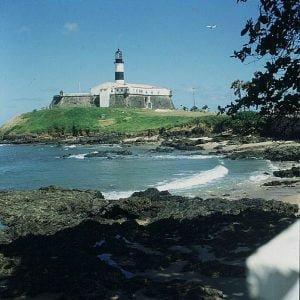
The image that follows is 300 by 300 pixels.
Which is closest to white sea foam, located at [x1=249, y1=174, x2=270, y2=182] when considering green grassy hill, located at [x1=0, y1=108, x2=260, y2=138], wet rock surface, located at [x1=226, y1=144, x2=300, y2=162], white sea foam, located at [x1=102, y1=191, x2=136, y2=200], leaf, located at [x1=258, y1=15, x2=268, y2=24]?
white sea foam, located at [x1=102, y1=191, x2=136, y2=200]

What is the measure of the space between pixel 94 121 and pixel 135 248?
317 feet

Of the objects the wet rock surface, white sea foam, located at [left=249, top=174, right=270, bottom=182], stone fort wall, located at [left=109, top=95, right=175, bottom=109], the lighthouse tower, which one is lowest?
white sea foam, located at [left=249, top=174, right=270, bottom=182]

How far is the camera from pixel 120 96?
4749 inches

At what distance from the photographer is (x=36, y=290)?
9.02 metres

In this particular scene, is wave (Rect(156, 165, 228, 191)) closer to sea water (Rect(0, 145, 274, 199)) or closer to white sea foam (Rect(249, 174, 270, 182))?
sea water (Rect(0, 145, 274, 199))

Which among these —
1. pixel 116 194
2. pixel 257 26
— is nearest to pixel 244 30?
pixel 257 26

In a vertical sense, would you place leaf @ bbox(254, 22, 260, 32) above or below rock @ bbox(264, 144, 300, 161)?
above

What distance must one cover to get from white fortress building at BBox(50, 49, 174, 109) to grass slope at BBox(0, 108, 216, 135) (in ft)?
21.1

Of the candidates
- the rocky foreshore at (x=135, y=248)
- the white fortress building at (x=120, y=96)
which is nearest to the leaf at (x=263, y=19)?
the rocky foreshore at (x=135, y=248)

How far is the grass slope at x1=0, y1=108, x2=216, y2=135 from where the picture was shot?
95562mm

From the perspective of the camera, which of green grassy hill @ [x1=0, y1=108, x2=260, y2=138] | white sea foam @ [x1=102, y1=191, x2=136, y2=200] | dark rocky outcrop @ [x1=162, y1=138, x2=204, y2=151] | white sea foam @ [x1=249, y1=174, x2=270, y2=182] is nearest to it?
white sea foam @ [x1=102, y1=191, x2=136, y2=200]

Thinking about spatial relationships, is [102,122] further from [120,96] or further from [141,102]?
[141,102]

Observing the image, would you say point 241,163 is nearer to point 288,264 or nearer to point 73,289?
point 73,289

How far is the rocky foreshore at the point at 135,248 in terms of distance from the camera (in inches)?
351
